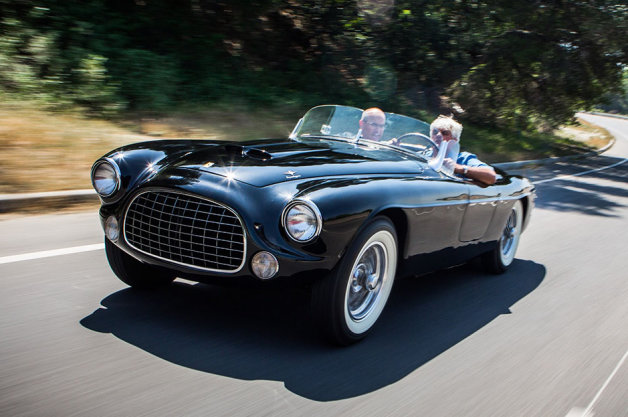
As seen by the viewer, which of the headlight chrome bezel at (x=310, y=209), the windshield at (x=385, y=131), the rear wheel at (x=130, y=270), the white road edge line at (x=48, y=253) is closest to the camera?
the headlight chrome bezel at (x=310, y=209)

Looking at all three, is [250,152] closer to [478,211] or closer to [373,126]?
[373,126]

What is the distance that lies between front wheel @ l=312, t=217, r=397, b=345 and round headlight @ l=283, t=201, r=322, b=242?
0.27 meters

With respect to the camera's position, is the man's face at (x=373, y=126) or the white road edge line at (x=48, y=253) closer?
the white road edge line at (x=48, y=253)

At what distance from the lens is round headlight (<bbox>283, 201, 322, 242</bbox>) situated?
318 cm

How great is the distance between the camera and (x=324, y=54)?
17016 mm

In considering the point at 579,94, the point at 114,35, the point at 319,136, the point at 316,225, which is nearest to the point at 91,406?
the point at 316,225

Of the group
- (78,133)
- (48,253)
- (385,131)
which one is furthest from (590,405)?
(78,133)

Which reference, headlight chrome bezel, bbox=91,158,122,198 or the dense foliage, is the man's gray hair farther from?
the dense foliage

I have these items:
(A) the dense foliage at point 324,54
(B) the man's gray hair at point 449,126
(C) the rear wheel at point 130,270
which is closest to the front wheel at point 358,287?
(C) the rear wheel at point 130,270

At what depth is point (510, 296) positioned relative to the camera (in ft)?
16.1

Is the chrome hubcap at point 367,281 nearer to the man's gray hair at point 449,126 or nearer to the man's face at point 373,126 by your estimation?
the man's face at point 373,126

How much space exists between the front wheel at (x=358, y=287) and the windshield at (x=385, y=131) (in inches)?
47.3

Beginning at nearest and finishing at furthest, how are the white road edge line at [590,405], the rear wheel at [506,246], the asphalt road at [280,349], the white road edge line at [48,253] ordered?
the asphalt road at [280,349], the white road edge line at [590,405], the white road edge line at [48,253], the rear wheel at [506,246]

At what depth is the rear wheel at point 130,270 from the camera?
3869 mm
